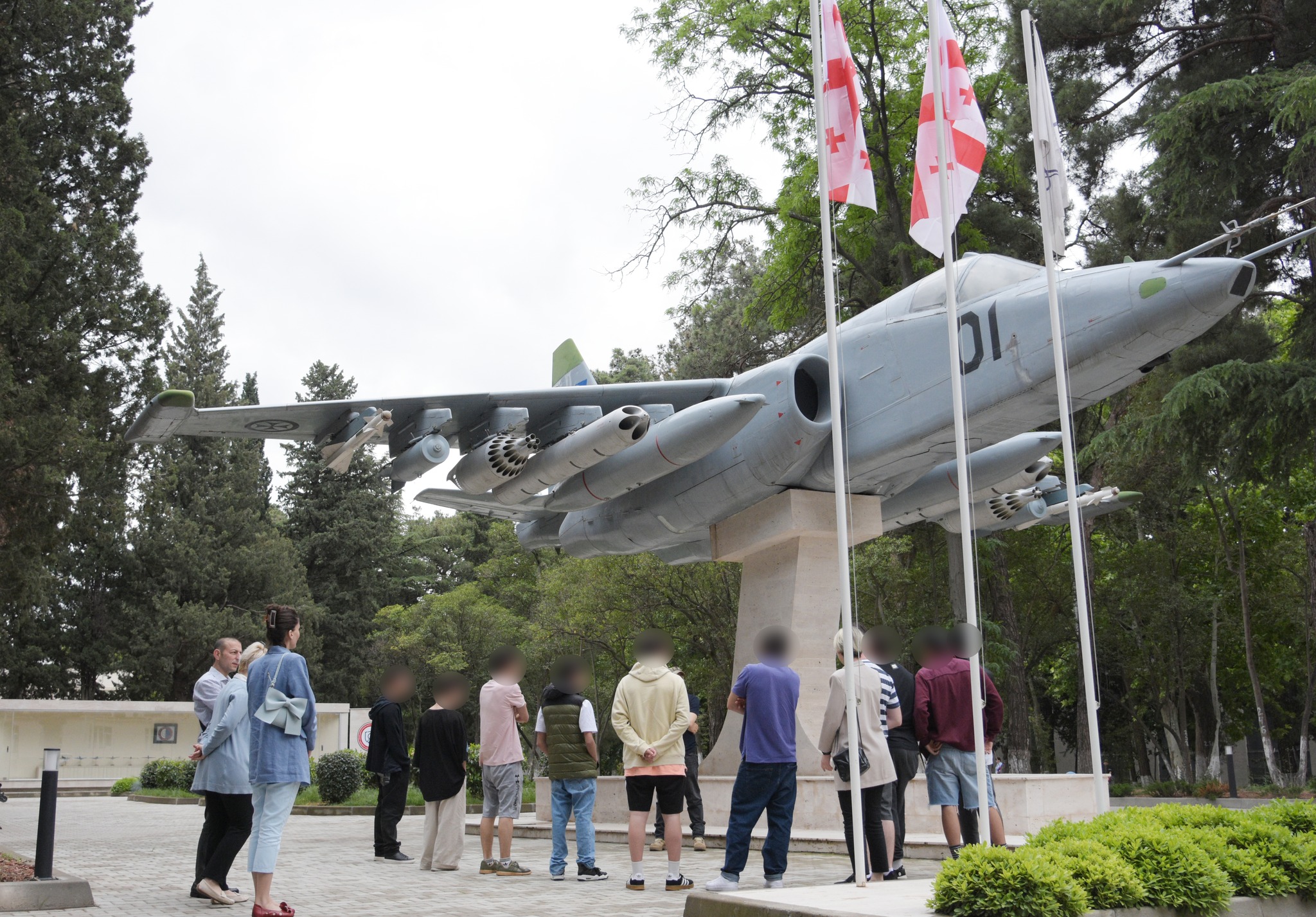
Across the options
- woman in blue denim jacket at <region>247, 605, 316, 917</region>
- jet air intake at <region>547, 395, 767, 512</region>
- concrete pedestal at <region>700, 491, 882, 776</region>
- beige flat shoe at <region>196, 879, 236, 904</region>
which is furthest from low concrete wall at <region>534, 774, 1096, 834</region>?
woman in blue denim jacket at <region>247, 605, 316, 917</region>

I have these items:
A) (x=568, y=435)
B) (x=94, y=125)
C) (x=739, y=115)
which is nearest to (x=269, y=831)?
(x=568, y=435)

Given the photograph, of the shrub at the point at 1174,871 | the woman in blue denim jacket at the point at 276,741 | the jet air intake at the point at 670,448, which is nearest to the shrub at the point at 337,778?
the jet air intake at the point at 670,448

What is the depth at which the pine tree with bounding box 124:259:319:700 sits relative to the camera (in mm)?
44469

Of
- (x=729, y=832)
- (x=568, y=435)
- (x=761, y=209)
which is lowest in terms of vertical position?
(x=729, y=832)

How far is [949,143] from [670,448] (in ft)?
15.4

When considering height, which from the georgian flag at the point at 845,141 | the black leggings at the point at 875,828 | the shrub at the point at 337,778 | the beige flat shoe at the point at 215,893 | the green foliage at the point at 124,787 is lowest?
the green foliage at the point at 124,787

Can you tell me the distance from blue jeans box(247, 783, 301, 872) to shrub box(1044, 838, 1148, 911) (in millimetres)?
Result: 4282

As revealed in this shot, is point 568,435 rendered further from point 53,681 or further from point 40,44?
point 53,681

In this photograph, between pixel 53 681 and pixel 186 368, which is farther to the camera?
pixel 186 368

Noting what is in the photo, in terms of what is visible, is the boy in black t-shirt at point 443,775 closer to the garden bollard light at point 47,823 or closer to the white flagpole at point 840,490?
the garden bollard light at point 47,823

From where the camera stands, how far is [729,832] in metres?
6.86

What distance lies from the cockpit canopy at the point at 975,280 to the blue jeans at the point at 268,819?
26.3ft

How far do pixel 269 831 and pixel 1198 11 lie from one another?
20.4 metres

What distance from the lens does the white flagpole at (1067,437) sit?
7.46 metres
